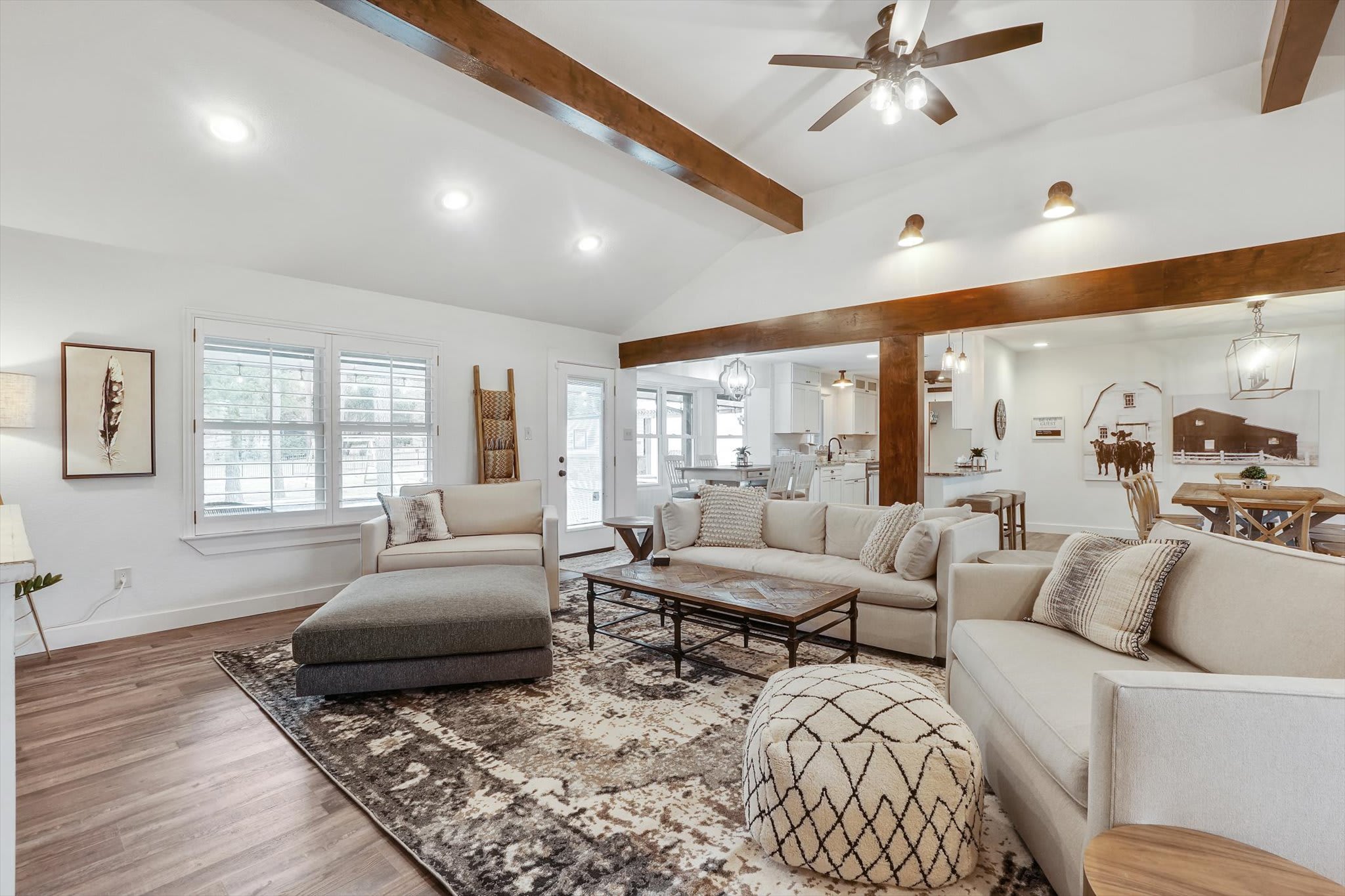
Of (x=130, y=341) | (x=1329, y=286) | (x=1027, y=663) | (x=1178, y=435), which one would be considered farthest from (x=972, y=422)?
(x=130, y=341)

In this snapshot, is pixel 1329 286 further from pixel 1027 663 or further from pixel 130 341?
pixel 130 341

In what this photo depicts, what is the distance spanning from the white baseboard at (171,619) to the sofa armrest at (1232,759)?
4736 mm

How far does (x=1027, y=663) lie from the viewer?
5.82 ft

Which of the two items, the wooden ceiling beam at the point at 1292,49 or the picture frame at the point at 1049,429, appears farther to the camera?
the picture frame at the point at 1049,429

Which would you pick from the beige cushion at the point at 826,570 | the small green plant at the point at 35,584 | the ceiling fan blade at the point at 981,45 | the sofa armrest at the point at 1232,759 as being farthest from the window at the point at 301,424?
the sofa armrest at the point at 1232,759

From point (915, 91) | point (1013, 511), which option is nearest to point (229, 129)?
point (915, 91)

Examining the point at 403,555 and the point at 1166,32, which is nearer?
the point at 1166,32

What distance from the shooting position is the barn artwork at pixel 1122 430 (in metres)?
6.86

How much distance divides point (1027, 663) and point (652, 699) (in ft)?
4.89

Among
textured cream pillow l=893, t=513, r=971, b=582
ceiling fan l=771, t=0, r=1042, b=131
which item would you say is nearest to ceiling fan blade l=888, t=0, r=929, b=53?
ceiling fan l=771, t=0, r=1042, b=131

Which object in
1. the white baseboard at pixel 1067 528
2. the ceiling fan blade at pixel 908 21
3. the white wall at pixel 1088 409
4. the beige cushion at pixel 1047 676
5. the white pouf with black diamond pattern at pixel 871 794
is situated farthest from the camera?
the white baseboard at pixel 1067 528

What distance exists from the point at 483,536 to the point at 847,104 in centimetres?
354

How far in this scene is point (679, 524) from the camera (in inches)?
168

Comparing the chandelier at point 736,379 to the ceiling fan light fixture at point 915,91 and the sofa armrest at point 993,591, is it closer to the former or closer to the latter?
the ceiling fan light fixture at point 915,91
